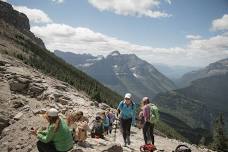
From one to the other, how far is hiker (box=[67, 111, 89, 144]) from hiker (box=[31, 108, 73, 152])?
4.30m

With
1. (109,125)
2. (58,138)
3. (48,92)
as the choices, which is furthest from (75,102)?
(58,138)

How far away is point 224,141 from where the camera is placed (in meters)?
81.4

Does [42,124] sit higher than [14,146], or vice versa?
[42,124]

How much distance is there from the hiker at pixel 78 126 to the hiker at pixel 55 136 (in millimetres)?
4301

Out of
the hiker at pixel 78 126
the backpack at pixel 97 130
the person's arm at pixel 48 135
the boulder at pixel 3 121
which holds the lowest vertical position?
the boulder at pixel 3 121

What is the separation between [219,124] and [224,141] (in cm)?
424

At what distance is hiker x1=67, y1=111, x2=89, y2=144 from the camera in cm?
1593

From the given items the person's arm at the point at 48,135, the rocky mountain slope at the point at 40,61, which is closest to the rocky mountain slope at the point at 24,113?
the person's arm at the point at 48,135

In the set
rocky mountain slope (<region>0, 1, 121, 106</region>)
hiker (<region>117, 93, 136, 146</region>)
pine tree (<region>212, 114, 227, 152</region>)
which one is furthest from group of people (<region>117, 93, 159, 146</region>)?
pine tree (<region>212, 114, 227, 152</region>)

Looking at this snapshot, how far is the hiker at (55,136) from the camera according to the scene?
35.8 ft

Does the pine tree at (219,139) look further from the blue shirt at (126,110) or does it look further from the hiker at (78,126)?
the hiker at (78,126)

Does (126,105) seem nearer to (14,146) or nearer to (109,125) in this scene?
(14,146)

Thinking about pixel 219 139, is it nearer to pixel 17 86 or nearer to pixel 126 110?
pixel 17 86

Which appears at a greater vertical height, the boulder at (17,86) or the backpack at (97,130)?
the boulder at (17,86)
